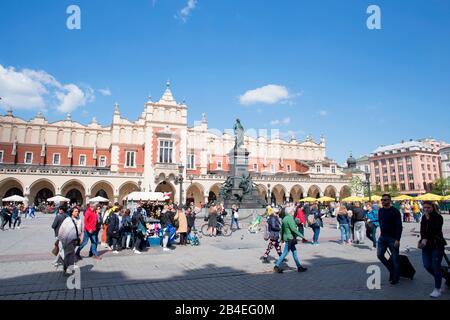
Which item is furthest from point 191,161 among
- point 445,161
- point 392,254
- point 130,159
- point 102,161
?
point 445,161

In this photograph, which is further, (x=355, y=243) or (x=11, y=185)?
(x=11, y=185)

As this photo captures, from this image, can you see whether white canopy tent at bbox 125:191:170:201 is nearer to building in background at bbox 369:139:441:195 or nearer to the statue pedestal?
the statue pedestal

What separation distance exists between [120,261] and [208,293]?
4.06m

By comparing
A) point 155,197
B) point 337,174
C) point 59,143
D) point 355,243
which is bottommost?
point 355,243

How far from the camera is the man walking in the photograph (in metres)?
5.82

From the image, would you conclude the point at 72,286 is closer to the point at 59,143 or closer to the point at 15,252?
the point at 15,252

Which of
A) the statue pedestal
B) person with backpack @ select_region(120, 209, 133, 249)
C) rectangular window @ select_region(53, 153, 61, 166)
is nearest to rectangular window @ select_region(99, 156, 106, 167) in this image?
rectangular window @ select_region(53, 153, 61, 166)

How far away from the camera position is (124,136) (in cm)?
4403

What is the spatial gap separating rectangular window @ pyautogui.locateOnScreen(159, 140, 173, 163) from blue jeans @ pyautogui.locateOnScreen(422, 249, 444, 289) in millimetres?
38017

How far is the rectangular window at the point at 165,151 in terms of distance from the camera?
41537 millimetres

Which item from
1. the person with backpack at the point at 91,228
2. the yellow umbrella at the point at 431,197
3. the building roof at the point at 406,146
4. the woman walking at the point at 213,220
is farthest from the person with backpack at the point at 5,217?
the building roof at the point at 406,146

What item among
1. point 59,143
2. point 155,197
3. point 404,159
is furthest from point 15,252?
point 404,159

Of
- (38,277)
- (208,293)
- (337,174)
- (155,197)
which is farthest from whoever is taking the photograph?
(337,174)
